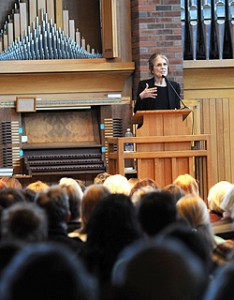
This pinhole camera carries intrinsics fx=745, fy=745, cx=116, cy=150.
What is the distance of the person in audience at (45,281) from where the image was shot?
1628 millimetres

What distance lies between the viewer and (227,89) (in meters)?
10.7

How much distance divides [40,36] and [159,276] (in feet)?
28.5

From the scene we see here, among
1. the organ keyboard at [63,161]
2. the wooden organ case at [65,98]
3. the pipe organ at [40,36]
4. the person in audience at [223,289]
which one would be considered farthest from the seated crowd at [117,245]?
the pipe organ at [40,36]

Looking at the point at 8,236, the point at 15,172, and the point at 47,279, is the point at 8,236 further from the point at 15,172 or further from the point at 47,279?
the point at 15,172

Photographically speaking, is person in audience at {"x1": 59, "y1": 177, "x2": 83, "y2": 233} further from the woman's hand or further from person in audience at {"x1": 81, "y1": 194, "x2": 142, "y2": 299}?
the woman's hand

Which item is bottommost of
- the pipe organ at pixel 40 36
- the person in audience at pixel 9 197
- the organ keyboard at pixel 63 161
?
the organ keyboard at pixel 63 161

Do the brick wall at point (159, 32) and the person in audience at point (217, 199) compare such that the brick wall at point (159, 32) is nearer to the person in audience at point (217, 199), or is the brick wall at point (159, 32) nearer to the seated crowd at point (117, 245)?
the seated crowd at point (117, 245)

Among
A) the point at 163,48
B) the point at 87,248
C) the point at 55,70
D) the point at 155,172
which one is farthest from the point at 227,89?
the point at 87,248

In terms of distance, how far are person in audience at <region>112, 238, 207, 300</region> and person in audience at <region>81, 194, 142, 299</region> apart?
41.1 inches

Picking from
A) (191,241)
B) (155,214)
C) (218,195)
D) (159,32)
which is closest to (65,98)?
(159,32)

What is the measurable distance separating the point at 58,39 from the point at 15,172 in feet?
6.26

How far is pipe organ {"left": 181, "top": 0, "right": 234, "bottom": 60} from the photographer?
10430 millimetres

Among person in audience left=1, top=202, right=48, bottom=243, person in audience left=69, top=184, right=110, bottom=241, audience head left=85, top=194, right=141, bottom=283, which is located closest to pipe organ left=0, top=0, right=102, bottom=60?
person in audience left=69, top=184, right=110, bottom=241

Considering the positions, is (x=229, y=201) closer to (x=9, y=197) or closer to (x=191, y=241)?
(x=9, y=197)
